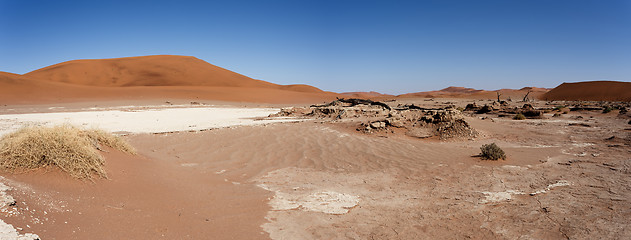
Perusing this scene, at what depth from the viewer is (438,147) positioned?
952cm

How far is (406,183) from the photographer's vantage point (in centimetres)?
602

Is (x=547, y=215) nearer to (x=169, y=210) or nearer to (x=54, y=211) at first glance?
(x=169, y=210)

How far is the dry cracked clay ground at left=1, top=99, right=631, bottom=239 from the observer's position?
12.9 ft

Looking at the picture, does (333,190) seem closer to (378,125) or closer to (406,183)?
(406,183)

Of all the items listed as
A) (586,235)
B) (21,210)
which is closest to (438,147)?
(586,235)

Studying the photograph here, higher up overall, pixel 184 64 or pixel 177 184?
pixel 184 64

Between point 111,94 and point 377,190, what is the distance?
1819 inches

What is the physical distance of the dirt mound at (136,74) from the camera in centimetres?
6638

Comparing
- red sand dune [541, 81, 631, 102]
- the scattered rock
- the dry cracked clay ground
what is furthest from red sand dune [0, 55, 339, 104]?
red sand dune [541, 81, 631, 102]

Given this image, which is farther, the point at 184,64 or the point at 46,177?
the point at 184,64

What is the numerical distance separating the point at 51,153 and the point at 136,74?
7659 centimetres

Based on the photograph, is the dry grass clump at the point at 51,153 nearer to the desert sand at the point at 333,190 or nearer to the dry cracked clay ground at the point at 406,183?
the desert sand at the point at 333,190

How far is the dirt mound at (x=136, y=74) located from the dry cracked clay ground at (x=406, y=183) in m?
63.2

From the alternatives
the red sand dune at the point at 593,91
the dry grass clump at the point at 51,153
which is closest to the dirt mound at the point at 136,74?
the red sand dune at the point at 593,91
